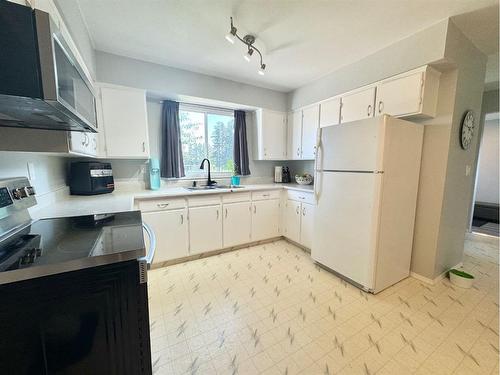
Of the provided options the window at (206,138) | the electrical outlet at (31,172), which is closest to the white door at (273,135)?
the window at (206,138)

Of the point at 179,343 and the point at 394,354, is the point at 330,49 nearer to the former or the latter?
the point at 394,354

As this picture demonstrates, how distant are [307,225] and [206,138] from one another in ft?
6.58

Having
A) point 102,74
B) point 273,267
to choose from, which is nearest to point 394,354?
point 273,267

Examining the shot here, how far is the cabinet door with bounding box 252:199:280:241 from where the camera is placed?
10.2 feet

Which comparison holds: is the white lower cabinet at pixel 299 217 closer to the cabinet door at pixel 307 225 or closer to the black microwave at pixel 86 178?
the cabinet door at pixel 307 225

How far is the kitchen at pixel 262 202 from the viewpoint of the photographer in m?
1.30

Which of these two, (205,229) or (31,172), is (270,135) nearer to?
(205,229)

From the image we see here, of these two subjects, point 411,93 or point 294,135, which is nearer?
point 411,93

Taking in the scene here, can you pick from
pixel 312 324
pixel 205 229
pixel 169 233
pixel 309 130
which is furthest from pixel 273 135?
pixel 312 324

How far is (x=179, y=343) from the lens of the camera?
1484mm

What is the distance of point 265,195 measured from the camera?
316 cm

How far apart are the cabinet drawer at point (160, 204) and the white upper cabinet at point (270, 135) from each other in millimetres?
1560

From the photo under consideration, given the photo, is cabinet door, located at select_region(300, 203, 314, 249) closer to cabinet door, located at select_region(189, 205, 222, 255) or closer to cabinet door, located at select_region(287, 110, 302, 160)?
cabinet door, located at select_region(287, 110, 302, 160)

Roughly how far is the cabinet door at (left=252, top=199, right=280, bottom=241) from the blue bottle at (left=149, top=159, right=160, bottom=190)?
4.39 ft
